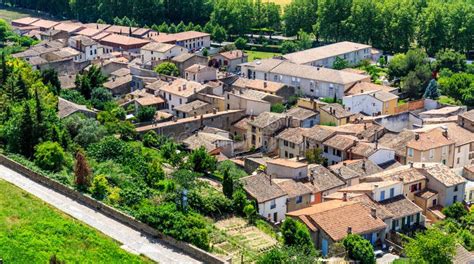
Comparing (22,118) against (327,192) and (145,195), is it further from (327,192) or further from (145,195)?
(327,192)

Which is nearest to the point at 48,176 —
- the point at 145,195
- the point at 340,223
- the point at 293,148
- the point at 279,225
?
the point at 145,195

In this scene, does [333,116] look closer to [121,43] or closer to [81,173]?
[81,173]

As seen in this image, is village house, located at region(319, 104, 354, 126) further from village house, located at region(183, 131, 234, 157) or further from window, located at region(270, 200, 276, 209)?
window, located at region(270, 200, 276, 209)

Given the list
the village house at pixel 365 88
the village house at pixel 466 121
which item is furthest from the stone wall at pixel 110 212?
the village house at pixel 365 88

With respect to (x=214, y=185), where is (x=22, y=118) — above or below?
above

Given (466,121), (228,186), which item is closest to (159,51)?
(466,121)

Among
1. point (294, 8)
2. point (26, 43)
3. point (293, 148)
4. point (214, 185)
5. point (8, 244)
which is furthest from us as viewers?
point (294, 8)

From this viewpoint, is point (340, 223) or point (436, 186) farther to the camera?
point (436, 186)
